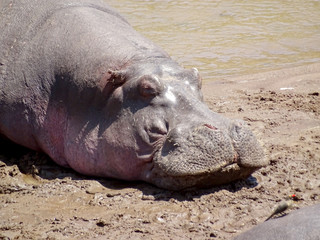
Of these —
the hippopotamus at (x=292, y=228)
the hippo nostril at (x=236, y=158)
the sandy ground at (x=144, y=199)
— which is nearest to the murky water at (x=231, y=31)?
the sandy ground at (x=144, y=199)

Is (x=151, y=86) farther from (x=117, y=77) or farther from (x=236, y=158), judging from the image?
(x=236, y=158)

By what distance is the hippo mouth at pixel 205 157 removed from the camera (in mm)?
4312

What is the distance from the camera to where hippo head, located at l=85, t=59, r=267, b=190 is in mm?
4336

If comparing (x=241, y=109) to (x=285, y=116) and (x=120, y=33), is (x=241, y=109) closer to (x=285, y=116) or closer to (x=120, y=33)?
(x=285, y=116)

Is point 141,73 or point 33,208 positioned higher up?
point 141,73

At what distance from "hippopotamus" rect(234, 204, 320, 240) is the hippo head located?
101 centimetres

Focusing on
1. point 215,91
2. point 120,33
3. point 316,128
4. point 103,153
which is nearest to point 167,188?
point 103,153

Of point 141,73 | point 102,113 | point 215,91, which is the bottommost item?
point 215,91

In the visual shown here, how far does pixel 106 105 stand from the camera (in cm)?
478

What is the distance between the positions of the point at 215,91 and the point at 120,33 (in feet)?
7.31

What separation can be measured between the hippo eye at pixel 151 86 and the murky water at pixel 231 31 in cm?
353

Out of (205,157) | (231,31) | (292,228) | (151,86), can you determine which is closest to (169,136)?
(205,157)

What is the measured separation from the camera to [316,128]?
572 centimetres

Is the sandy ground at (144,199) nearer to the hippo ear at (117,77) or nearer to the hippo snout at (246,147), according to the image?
the hippo snout at (246,147)
